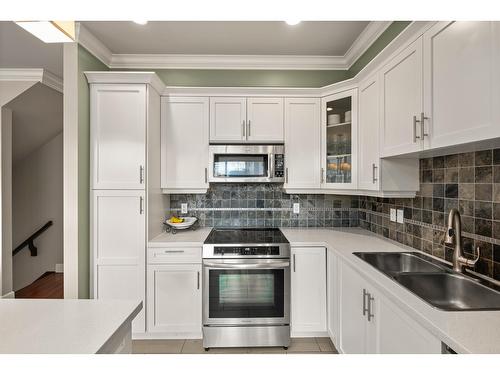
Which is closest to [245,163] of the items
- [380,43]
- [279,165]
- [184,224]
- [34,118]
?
[279,165]

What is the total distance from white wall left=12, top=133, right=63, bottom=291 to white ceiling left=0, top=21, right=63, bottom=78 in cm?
149

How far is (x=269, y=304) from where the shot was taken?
2377 mm

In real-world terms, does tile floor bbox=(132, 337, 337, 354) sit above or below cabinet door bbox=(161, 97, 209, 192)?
below

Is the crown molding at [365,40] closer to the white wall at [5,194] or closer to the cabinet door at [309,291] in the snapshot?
the cabinet door at [309,291]

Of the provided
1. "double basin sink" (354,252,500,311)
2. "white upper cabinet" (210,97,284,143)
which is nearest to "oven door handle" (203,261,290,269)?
"double basin sink" (354,252,500,311)

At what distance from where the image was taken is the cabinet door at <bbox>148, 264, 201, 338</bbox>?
7.86 ft

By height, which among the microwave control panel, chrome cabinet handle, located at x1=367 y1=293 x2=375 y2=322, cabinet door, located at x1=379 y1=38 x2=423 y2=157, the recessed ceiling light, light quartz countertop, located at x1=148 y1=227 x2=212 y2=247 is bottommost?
chrome cabinet handle, located at x1=367 y1=293 x2=375 y2=322

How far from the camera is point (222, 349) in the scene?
7.89ft

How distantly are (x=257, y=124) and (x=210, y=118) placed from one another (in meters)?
0.45

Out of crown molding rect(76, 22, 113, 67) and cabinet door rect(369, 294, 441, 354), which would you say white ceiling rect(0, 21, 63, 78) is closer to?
crown molding rect(76, 22, 113, 67)

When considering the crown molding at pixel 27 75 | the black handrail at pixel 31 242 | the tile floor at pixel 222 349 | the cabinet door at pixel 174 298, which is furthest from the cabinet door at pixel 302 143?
the black handrail at pixel 31 242

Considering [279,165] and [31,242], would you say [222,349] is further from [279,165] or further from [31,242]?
[31,242]

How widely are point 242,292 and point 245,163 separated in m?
1.14
